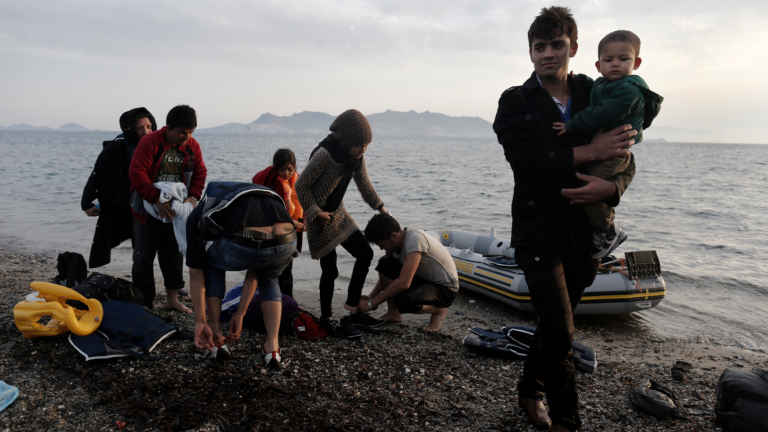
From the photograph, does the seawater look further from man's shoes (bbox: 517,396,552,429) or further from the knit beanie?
man's shoes (bbox: 517,396,552,429)

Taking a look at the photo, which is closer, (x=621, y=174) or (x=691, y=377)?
(x=621, y=174)

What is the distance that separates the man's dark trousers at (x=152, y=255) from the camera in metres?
4.08

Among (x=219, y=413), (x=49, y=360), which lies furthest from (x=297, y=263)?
(x=219, y=413)

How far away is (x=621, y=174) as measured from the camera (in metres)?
2.21

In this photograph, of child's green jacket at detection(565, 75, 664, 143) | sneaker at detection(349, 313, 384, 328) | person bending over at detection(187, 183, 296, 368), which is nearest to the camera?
child's green jacket at detection(565, 75, 664, 143)

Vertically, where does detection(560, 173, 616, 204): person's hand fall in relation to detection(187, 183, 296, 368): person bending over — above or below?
above

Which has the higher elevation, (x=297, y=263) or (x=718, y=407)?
(x=718, y=407)

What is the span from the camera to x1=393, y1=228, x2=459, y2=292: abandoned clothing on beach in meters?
Answer: 4.33

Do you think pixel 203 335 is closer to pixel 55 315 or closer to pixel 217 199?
pixel 217 199

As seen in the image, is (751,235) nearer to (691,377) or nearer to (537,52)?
(691,377)

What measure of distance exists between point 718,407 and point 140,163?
444 centimetres

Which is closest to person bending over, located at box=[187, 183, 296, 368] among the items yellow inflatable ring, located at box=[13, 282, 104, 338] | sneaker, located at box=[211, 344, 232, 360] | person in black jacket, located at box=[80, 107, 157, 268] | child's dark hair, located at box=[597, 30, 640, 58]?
sneaker, located at box=[211, 344, 232, 360]

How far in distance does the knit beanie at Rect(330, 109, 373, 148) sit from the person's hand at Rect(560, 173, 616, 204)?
1922mm

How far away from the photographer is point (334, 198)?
393 centimetres
